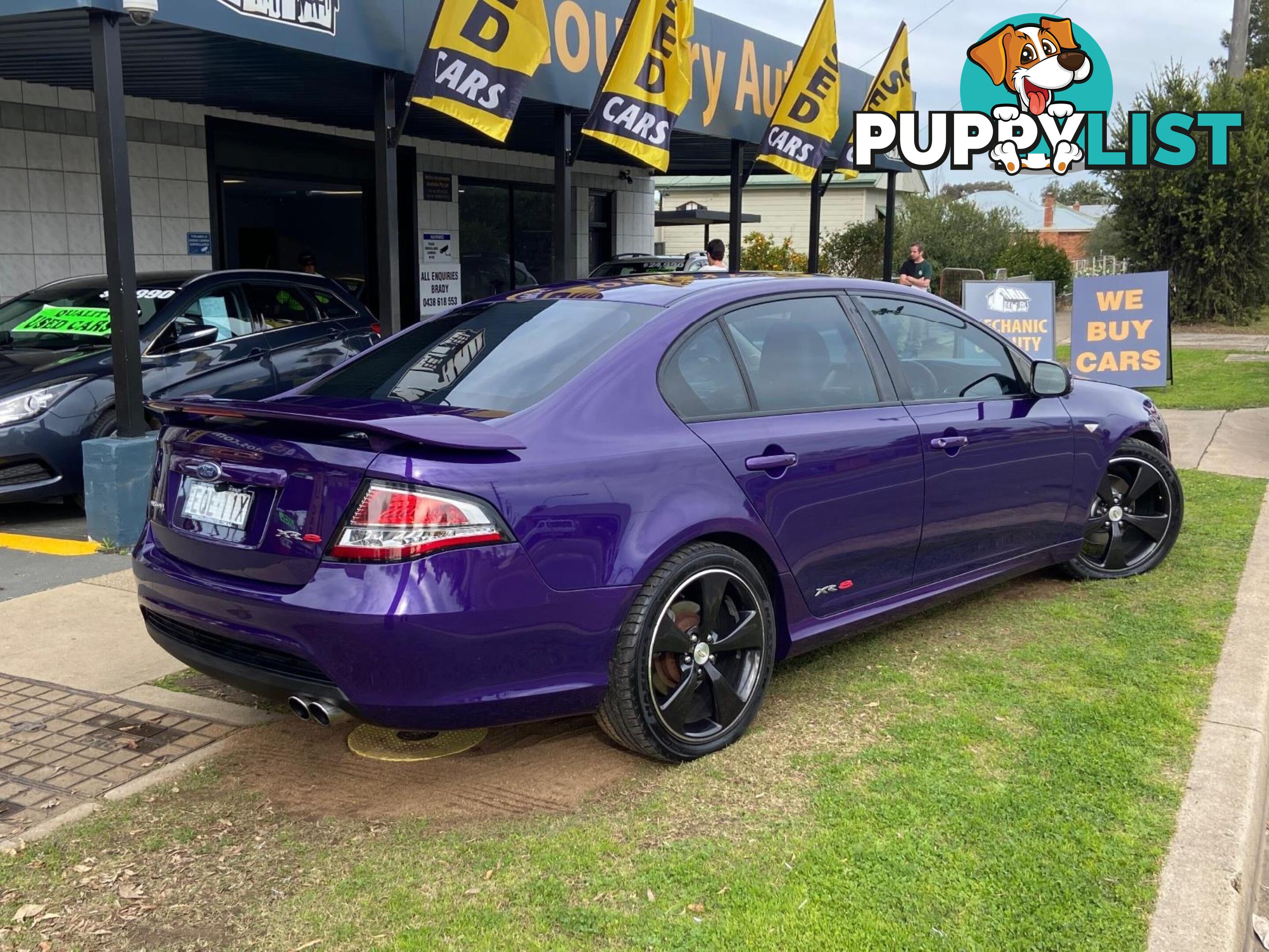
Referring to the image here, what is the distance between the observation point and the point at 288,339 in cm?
870

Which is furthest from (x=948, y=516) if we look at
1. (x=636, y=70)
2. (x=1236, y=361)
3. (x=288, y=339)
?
(x=1236, y=361)

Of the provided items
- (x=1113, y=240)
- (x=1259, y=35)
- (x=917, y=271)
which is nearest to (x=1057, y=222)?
(x=1259, y=35)

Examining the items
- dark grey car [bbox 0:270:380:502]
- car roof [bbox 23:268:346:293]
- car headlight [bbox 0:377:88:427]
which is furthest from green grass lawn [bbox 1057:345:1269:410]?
car headlight [bbox 0:377:88:427]

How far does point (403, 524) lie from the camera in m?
3.14

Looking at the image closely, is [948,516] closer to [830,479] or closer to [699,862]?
[830,479]

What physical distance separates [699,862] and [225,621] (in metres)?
1.54

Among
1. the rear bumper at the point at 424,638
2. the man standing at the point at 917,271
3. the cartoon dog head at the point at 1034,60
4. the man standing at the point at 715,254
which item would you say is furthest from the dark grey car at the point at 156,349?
the cartoon dog head at the point at 1034,60

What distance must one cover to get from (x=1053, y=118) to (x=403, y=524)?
2061 cm

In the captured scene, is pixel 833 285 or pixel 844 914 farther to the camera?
pixel 833 285

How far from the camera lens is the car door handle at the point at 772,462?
12.8ft

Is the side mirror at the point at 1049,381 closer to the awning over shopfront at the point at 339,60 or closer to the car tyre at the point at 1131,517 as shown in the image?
the car tyre at the point at 1131,517

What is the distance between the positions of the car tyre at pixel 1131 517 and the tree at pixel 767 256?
26342 millimetres

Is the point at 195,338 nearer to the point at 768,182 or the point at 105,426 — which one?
the point at 105,426

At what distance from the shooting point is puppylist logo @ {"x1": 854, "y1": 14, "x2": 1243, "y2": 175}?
2000cm
